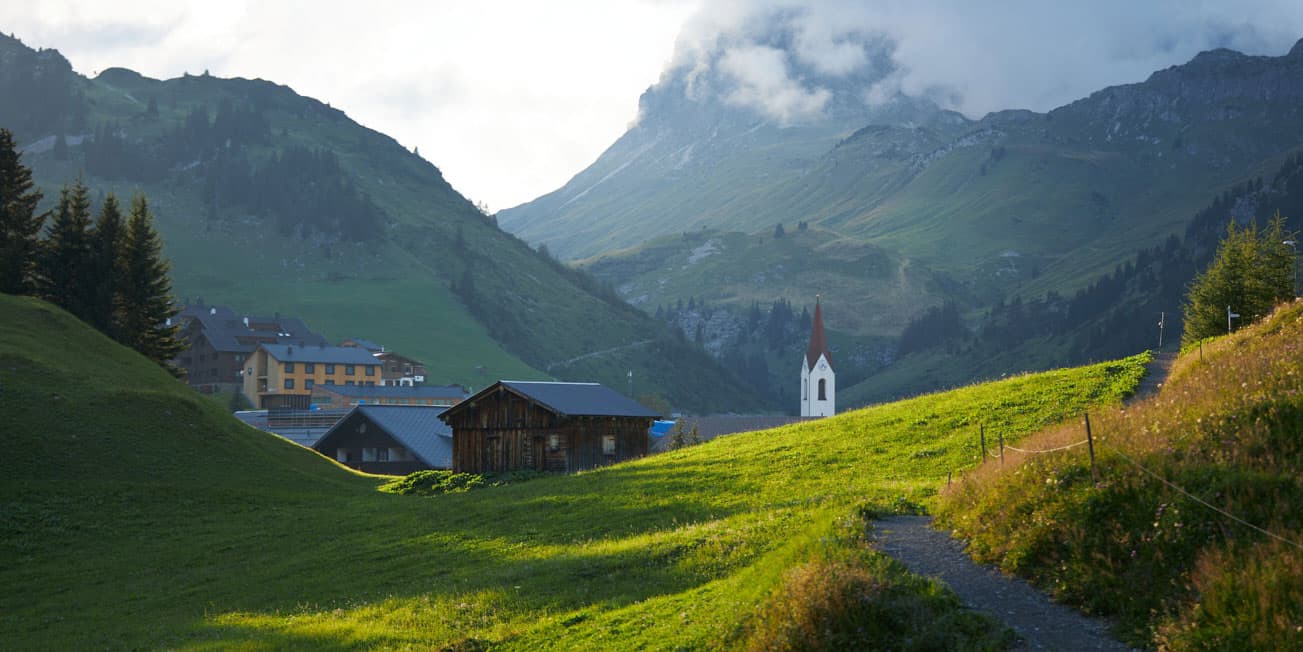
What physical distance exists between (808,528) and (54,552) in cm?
3118

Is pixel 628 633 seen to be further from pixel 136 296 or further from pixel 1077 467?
pixel 136 296

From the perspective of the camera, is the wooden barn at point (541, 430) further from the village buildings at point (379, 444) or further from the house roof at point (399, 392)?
the house roof at point (399, 392)

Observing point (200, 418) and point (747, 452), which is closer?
point (747, 452)

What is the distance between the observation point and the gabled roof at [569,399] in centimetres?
6781

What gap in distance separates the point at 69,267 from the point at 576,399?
3794cm

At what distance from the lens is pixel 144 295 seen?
7888 centimetres

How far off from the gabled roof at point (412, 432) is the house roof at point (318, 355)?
8713cm

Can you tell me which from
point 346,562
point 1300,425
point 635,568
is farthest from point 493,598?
point 1300,425

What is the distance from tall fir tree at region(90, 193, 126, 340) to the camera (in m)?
76.4

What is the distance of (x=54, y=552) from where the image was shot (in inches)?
1577

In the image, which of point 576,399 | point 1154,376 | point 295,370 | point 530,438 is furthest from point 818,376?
point 1154,376

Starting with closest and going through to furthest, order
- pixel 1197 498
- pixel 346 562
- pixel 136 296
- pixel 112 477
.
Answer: pixel 1197 498, pixel 346 562, pixel 112 477, pixel 136 296

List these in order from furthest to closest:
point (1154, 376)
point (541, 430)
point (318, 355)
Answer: point (318, 355)
point (541, 430)
point (1154, 376)

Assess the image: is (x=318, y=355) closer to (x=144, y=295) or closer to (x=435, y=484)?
(x=144, y=295)
